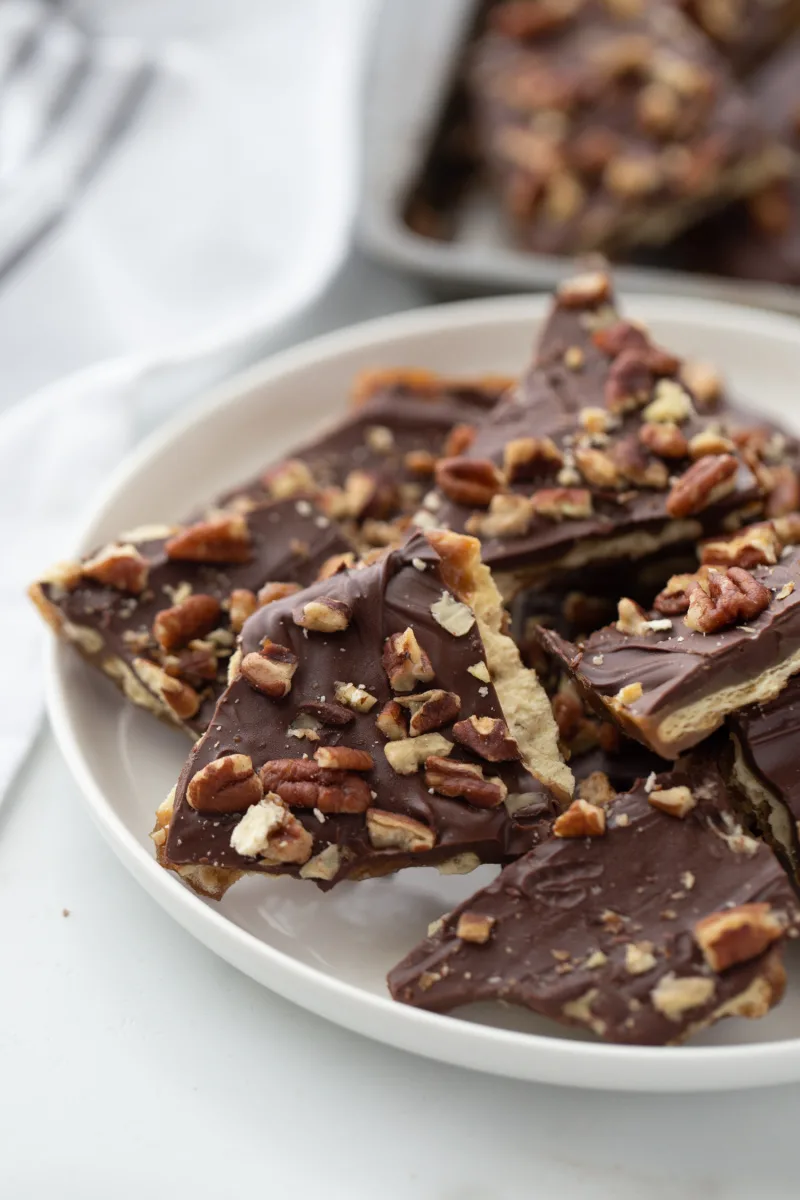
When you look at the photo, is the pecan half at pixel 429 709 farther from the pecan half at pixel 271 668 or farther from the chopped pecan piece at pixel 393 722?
the pecan half at pixel 271 668

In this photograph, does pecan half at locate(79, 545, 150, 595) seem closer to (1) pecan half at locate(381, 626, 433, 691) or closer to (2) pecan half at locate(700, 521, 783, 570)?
(1) pecan half at locate(381, 626, 433, 691)

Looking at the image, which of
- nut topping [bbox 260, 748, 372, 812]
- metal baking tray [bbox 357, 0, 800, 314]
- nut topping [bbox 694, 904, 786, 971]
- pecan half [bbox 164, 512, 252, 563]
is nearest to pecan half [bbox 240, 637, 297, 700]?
nut topping [bbox 260, 748, 372, 812]

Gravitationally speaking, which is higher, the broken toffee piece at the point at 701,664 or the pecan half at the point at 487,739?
the pecan half at the point at 487,739

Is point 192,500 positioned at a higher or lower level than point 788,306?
higher

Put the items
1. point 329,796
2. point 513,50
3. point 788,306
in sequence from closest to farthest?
1. point 329,796
2. point 788,306
3. point 513,50

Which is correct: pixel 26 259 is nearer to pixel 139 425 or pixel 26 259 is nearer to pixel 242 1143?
pixel 139 425

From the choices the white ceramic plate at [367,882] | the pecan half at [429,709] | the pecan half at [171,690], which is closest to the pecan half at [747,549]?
the pecan half at [429,709]

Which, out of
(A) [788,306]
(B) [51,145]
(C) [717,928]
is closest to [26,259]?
(B) [51,145]
